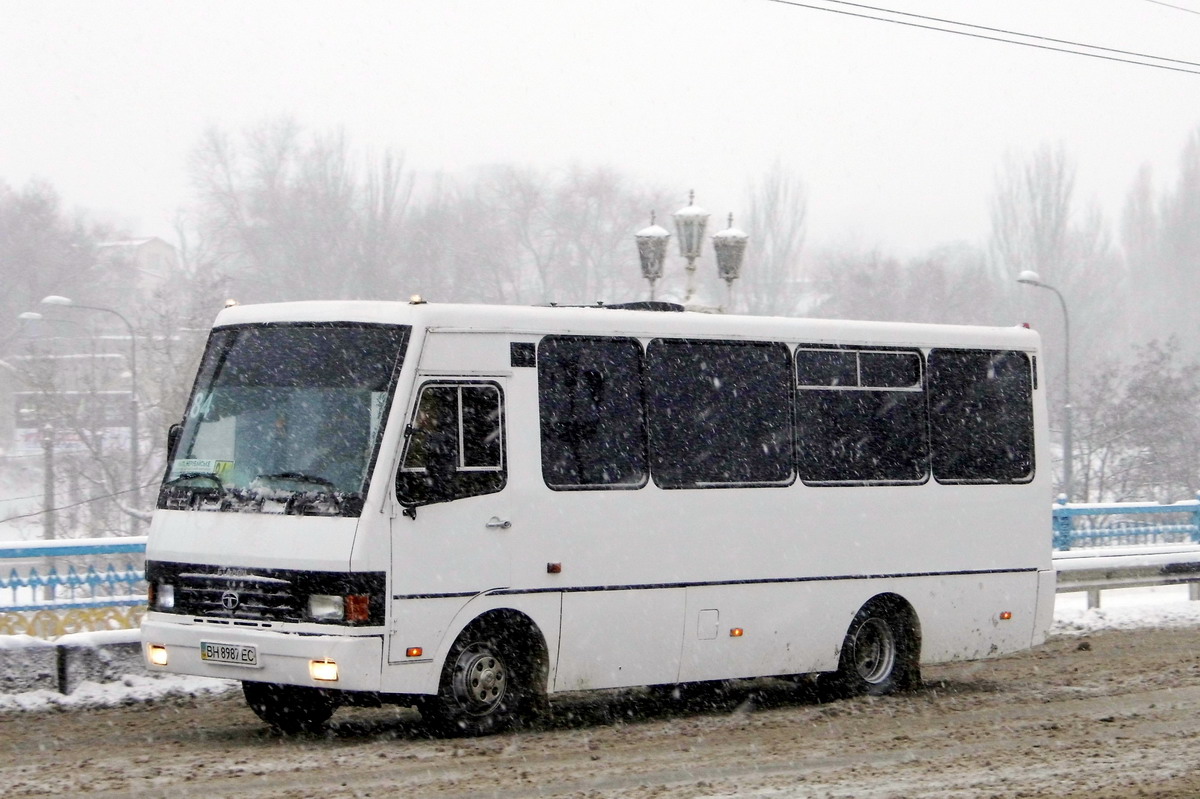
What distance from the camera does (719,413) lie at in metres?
11.4

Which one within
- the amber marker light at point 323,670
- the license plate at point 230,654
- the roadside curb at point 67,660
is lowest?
the roadside curb at point 67,660

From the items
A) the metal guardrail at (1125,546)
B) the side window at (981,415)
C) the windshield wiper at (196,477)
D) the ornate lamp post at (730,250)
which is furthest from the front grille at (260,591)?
the ornate lamp post at (730,250)

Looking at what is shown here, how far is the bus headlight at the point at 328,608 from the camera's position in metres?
9.29

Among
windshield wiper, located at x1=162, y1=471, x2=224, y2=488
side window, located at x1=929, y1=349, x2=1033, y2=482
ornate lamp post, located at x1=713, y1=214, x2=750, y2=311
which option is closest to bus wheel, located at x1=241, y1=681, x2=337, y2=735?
windshield wiper, located at x1=162, y1=471, x2=224, y2=488

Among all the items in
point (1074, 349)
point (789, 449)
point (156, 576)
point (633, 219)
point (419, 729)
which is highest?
point (633, 219)

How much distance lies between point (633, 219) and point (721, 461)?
63.4m

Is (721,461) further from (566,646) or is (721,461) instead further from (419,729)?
(419,729)

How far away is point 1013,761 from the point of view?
29.2ft

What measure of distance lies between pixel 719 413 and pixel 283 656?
11.8 feet

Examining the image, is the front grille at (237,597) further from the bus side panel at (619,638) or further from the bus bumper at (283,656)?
the bus side panel at (619,638)

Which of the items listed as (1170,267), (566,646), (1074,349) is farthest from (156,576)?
(1170,267)

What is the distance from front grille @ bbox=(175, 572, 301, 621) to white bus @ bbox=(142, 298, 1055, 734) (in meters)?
0.01

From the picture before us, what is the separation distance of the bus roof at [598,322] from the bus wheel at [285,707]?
2.27 meters

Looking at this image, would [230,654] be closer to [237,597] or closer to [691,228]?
[237,597]
